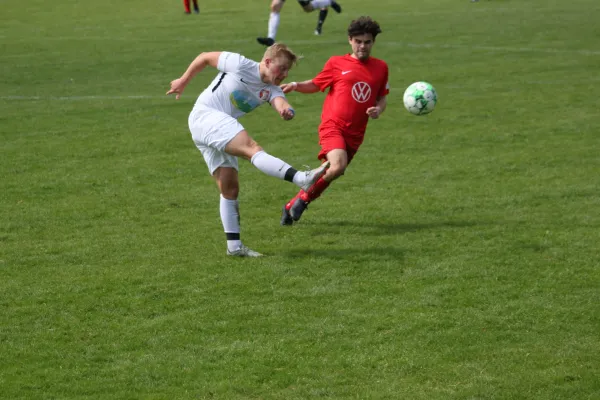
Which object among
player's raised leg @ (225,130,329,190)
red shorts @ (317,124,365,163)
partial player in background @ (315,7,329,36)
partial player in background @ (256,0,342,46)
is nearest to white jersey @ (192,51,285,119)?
player's raised leg @ (225,130,329,190)

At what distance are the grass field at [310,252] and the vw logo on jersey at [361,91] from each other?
1204 mm

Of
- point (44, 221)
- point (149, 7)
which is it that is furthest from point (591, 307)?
point (149, 7)

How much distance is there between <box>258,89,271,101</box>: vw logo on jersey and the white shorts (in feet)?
1.08

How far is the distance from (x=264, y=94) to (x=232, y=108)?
Result: 32 cm

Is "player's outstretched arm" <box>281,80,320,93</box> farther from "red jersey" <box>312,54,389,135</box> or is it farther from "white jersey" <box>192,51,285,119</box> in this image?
"white jersey" <box>192,51,285,119</box>

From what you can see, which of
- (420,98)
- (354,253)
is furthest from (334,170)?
(420,98)

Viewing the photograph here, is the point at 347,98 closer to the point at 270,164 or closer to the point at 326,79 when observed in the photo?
the point at 326,79

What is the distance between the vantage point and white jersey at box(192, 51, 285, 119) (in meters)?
8.51

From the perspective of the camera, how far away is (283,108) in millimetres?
8383

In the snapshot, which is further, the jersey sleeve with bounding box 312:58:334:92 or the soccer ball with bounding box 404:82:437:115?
the soccer ball with bounding box 404:82:437:115

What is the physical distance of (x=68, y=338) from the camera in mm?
6617

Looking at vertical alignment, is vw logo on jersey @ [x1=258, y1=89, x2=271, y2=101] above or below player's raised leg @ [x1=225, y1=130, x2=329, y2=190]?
above

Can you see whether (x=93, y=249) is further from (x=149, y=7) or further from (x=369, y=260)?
(x=149, y=7)

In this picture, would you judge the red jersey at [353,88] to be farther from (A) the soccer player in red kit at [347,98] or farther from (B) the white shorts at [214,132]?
(B) the white shorts at [214,132]
